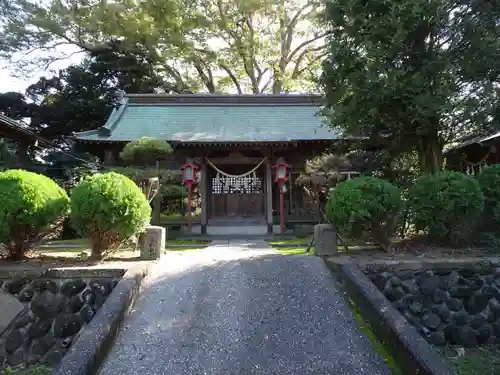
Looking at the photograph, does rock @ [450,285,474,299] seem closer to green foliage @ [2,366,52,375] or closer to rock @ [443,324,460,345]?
rock @ [443,324,460,345]

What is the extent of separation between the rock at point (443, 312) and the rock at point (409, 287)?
1.13ft

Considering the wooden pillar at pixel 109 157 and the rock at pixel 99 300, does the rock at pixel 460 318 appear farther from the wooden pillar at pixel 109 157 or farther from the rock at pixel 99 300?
the wooden pillar at pixel 109 157

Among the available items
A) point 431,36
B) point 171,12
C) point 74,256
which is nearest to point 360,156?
point 431,36

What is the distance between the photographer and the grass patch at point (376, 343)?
11.2 ft

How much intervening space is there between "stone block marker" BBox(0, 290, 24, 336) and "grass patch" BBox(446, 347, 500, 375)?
509 cm

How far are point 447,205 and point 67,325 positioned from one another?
5.34 meters

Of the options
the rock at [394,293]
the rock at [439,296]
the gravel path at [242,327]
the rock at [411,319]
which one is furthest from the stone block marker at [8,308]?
the rock at [439,296]

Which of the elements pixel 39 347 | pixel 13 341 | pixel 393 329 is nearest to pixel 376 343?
pixel 393 329

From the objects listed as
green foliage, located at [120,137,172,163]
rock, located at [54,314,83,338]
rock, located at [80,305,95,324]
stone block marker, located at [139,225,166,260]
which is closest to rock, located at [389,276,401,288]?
stone block marker, located at [139,225,166,260]

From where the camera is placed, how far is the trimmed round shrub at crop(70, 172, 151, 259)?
198 inches

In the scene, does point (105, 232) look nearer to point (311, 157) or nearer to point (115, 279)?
point (115, 279)

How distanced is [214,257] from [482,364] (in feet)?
13.8

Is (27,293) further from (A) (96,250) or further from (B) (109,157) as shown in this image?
(B) (109,157)

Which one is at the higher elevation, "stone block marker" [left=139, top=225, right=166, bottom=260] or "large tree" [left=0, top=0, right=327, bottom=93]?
"large tree" [left=0, top=0, right=327, bottom=93]
